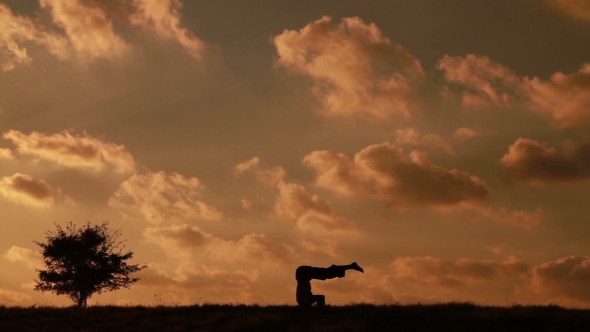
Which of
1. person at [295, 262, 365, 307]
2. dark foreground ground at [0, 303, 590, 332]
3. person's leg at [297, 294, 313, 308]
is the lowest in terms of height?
dark foreground ground at [0, 303, 590, 332]

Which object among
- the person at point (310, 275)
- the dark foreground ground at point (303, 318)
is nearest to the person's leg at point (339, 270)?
the person at point (310, 275)

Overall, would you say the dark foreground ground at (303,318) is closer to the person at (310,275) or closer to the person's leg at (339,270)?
the person at (310,275)

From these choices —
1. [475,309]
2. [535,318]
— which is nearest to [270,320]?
[475,309]

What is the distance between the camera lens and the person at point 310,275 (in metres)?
34.8

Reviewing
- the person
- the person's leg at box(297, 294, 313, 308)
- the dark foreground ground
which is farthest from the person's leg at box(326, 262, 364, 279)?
the dark foreground ground

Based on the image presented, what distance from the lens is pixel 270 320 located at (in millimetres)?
31891

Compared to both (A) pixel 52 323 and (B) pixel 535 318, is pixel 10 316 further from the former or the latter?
(B) pixel 535 318

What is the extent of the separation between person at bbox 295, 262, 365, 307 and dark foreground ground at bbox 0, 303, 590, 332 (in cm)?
75

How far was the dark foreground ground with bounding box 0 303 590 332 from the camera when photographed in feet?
96.4

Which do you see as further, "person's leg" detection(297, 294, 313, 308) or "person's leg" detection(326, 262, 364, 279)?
"person's leg" detection(326, 262, 364, 279)

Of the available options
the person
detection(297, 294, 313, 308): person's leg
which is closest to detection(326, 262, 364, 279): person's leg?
the person

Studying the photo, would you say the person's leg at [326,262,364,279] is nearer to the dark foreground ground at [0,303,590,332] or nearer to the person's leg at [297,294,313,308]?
the person's leg at [297,294,313,308]

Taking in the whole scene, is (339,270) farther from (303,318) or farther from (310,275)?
(303,318)

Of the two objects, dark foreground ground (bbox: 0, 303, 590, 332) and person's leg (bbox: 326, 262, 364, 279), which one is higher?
person's leg (bbox: 326, 262, 364, 279)
